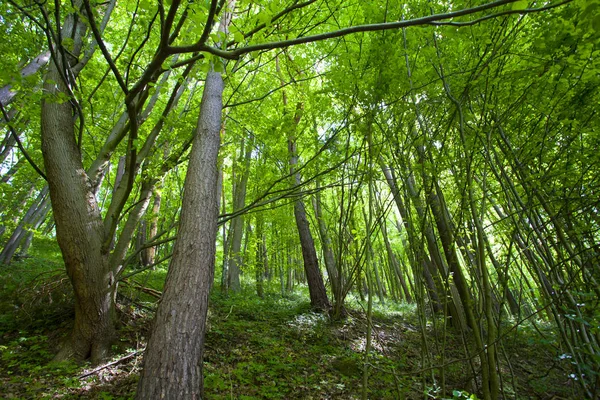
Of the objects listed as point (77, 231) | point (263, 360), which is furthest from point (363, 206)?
point (77, 231)

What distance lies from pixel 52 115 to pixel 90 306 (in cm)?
209

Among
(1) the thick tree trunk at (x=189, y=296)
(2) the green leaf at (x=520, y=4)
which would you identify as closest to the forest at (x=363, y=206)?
(1) the thick tree trunk at (x=189, y=296)

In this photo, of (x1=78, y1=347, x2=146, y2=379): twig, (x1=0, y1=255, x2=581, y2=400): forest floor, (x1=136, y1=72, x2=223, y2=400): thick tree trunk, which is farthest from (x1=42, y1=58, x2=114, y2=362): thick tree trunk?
(x1=136, y1=72, x2=223, y2=400): thick tree trunk

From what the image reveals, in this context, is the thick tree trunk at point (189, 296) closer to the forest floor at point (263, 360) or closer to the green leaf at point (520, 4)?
the forest floor at point (263, 360)

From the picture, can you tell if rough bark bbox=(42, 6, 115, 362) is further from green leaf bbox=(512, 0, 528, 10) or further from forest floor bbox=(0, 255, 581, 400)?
green leaf bbox=(512, 0, 528, 10)

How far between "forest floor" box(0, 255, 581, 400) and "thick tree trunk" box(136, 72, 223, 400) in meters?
0.97

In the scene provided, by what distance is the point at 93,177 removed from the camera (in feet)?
10.9

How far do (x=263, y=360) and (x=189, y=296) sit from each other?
2128mm

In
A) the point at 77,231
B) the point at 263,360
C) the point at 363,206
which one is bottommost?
the point at 263,360

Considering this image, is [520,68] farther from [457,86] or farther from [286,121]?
[286,121]

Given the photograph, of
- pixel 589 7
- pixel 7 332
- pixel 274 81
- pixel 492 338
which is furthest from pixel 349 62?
pixel 7 332

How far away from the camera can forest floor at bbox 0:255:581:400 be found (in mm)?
2650

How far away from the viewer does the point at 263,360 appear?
12.1 feet

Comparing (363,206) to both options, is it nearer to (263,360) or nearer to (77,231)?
(263,360)
